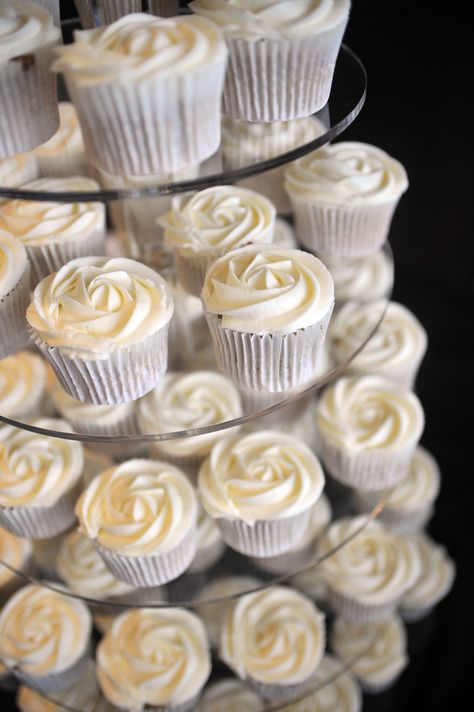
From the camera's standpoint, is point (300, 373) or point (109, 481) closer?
point (300, 373)

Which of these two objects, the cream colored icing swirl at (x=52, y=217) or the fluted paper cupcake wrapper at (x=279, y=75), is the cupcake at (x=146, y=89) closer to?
the fluted paper cupcake wrapper at (x=279, y=75)

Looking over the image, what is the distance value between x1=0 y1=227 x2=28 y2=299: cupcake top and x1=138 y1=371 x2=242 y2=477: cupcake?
1.11 feet

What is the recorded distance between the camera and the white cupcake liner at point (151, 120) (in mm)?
808

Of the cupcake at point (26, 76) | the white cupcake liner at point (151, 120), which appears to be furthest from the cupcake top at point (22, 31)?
the white cupcake liner at point (151, 120)

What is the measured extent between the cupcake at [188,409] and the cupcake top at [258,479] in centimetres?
7

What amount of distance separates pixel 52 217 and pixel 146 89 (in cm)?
49

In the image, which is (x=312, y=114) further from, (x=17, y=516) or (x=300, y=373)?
(x=17, y=516)

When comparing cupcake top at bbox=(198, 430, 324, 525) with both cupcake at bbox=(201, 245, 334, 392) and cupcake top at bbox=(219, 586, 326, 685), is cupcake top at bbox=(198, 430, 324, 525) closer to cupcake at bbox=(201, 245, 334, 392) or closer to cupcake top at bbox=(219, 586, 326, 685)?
cupcake at bbox=(201, 245, 334, 392)

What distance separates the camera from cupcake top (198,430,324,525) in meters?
1.22

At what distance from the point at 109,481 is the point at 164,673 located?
0.42 meters

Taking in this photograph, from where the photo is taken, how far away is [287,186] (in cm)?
Answer: 136

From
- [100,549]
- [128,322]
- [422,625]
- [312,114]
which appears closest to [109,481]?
[100,549]

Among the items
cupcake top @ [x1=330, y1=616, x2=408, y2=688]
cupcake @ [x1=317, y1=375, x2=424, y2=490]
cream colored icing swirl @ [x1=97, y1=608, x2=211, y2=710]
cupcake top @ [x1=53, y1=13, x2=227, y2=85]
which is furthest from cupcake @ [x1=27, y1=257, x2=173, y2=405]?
cupcake top @ [x1=330, y1=616, x2=408, y2=688]

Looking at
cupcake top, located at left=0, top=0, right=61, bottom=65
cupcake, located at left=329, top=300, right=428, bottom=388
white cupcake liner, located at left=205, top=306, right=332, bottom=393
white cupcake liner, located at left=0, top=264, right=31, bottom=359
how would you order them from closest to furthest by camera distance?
cupcake top, located at left=0, top=0, right=61, bottom=65 < white cupcake liner, located at left=205, top=306, right=332, bottom=393 < white cupcake liner, located at left=0, top=264, right=31, bottom=359 < cupcake, located at left=329, top=300, right=428, bottom=388
